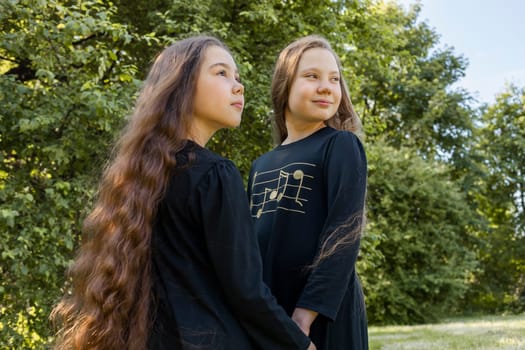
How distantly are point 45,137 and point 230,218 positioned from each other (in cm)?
426

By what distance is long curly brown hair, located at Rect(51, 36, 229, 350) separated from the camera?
1730mm

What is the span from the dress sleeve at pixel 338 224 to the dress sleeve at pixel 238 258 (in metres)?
0.23

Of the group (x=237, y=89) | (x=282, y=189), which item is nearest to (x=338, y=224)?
(x=282, y=189)

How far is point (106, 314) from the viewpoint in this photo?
174 centimetres

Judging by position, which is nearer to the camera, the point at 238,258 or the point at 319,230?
the point at 238,258

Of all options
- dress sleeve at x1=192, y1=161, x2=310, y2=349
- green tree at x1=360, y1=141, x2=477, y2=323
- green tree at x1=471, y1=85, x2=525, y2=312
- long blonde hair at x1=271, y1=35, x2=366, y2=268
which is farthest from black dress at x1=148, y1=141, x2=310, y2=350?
green tree at x1=471, y1=85, x2=525, y2=312

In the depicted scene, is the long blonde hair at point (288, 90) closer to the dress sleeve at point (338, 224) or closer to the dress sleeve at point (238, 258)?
the dress sleeve at point (338, 224)

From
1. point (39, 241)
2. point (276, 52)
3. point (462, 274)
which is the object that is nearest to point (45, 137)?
point (39, 241)

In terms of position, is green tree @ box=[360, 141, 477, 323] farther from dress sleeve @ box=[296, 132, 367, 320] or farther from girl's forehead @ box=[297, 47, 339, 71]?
dress sleeve @ box=[296, 132, 367, 320]

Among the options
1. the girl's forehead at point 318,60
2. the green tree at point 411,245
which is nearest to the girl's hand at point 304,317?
the girl's forehead at point 318,60

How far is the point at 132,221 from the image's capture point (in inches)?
69.4

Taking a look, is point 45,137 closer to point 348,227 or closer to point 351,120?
point 351,120

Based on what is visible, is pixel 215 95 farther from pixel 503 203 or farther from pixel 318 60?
pixel 503 203

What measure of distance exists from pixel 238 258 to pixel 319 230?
1.70 feet
